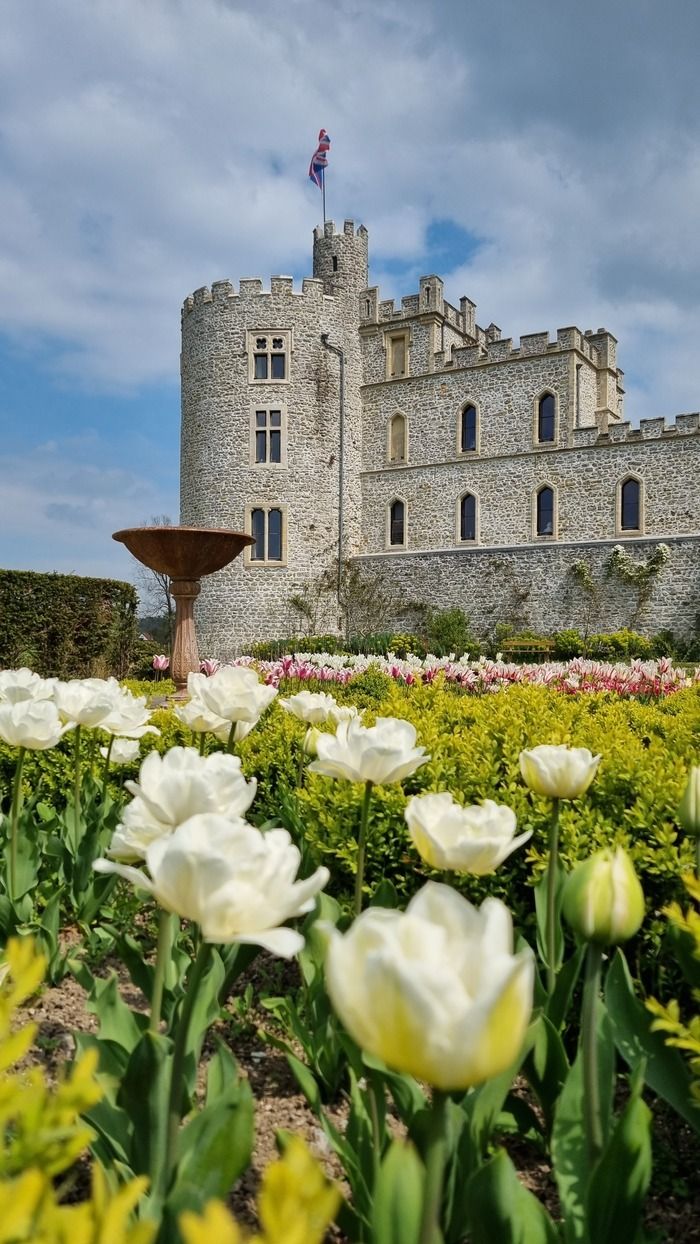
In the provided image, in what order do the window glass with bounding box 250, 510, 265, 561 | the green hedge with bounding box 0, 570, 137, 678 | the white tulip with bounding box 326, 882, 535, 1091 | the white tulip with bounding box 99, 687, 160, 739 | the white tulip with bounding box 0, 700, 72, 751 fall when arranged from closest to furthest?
the white tulip with bounding box 326, 882, 535, 1091 < the white tulip with bounding box 0, 700, 72, 751 < the white tulip with bounding box 99, 687, 160, 739 < the green hedge with bounding box 0, 570, 137, 678 < the window glass with bounding box 250, 510, 265, 561

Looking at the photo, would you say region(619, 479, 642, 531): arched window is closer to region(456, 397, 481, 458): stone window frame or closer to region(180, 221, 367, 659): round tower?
region(456, 397, 481, 458): stone window frame

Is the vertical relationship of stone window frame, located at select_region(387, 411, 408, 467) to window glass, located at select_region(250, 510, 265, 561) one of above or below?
above

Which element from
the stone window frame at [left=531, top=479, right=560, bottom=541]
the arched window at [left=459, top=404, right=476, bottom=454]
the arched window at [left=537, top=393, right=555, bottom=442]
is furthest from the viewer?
the arched window at [left=459, top=404, right=476, bottom=454]

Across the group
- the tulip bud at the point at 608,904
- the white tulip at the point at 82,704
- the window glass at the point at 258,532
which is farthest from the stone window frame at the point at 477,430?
the tulip bud at the point at 608,904

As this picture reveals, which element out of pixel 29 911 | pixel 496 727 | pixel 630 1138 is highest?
pixel 496 727

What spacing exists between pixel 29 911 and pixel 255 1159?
132cm

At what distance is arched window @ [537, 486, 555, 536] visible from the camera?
82.8 ft

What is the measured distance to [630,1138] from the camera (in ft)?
4.40

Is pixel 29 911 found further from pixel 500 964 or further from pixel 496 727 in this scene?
pixel 500 964

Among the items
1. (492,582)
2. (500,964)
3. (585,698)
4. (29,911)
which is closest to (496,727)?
(585,698)

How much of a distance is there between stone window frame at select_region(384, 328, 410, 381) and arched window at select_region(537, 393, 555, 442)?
4.61 meters

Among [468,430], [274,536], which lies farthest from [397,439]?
[274,536]

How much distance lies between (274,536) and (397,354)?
295 inches

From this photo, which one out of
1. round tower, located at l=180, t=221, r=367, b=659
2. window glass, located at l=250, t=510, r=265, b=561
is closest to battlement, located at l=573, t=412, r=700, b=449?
round tower, located at l=180, t=221, r=367, b=659
